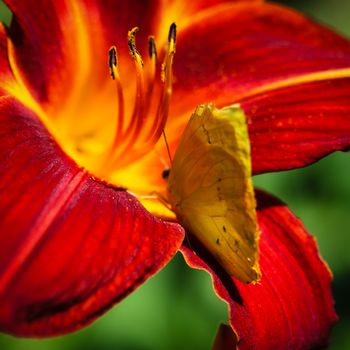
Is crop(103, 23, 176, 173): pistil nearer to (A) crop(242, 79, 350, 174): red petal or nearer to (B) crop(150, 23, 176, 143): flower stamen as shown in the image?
(B) crop(150, 23, 176, 143): flower stamen

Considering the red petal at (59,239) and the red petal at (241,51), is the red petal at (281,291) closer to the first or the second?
the red petal at (59,239)

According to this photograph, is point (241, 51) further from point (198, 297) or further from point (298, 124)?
point (198, 297)

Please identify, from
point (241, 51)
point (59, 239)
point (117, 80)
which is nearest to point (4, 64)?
point (117, 80)

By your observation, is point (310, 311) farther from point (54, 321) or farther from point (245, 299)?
point (54, 321)

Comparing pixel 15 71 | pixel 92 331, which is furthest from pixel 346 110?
pixel 92 331

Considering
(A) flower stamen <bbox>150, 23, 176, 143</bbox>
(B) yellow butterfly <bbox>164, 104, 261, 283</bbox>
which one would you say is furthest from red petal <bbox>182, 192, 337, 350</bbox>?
(A) flower stamen <bbox>150, 23, 176, 143</bbox>

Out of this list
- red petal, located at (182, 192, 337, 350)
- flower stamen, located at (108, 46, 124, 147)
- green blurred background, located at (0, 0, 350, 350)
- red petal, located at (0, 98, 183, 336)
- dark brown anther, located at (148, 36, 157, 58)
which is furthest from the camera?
green blurred background, located at (0, 0, 350, 350)

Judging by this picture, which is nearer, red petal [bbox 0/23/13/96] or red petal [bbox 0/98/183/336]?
red petal [bbox 0/98/183/336]
